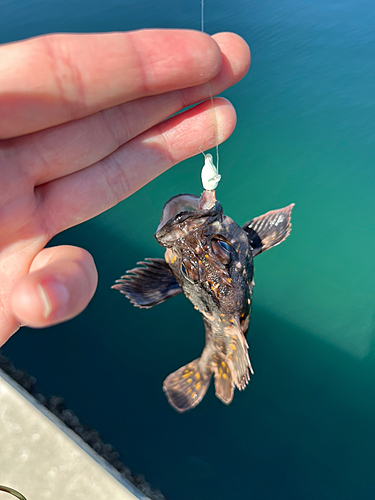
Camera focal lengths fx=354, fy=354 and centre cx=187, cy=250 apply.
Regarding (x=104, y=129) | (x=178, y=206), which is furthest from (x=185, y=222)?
(x=104, y=129)

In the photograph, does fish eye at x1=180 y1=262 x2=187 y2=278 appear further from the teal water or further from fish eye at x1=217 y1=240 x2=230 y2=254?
the teal water

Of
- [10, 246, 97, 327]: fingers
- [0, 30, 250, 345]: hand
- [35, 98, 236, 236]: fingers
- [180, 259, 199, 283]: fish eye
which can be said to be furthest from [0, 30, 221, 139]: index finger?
[180, 259, 199, 283]: fish eye

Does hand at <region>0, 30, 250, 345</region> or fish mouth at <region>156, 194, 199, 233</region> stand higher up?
hand at <region>0, 30, 250, 345</region>

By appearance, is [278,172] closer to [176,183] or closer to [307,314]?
[176,183]

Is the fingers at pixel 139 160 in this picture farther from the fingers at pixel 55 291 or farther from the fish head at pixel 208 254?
the fingers at pixel 55 291

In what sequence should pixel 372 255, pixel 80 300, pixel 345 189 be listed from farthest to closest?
pixel 345 189, pixel 372 255, pixel 80 300

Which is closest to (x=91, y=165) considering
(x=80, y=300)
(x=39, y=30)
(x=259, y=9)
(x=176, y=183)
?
(x=80, y=300)

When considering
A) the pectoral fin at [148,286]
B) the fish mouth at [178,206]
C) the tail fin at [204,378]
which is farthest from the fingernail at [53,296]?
the tail fin at [204,378]

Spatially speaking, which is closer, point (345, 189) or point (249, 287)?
point (249, 287)
